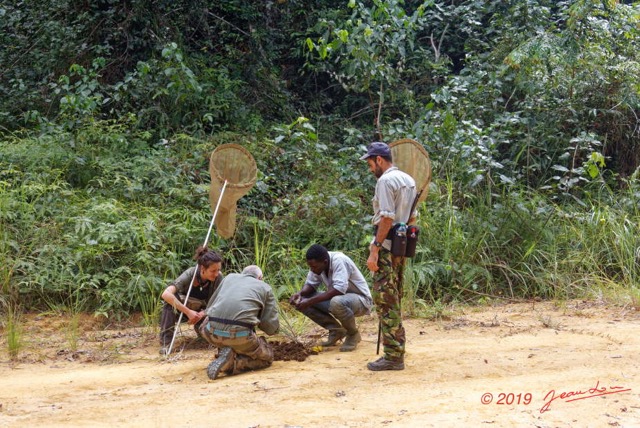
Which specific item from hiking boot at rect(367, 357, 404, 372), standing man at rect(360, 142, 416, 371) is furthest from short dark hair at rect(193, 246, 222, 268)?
hiking boot at rect(367, 357, 404, 372)

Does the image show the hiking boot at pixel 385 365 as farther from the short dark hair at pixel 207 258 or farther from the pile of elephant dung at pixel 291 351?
the short dark hair at pixel 207 258

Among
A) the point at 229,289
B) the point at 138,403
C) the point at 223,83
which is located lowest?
the point at 138,403

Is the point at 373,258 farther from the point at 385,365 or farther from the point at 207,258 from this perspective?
the point at 207,258

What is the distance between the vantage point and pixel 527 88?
10.9m

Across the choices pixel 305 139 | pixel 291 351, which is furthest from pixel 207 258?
pixel 305 139

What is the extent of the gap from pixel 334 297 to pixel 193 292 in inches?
49.3

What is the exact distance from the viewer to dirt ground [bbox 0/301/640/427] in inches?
188

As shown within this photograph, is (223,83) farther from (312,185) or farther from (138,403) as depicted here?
(138,403)

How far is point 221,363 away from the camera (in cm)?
578

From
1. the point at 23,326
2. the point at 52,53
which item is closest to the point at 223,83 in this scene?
the point at 52,53

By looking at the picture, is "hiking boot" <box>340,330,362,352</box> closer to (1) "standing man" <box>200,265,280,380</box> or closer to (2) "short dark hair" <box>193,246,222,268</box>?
(1) "standing man" <box>200,265,280,380</box>

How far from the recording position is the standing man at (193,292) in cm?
650

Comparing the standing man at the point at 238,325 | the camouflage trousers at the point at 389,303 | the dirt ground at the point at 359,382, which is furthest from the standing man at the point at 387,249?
the standing man at the point at 238,325

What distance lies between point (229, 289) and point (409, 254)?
139 centimetres
